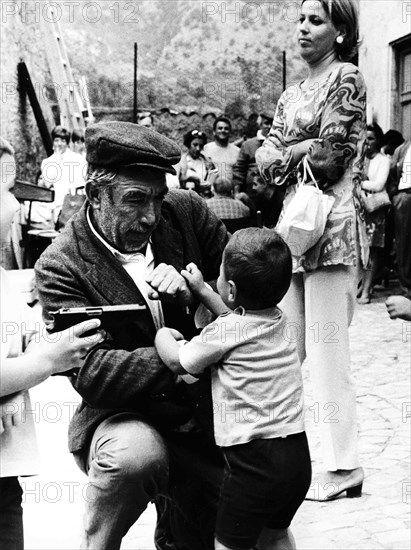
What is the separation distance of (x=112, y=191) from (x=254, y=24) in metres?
20.7

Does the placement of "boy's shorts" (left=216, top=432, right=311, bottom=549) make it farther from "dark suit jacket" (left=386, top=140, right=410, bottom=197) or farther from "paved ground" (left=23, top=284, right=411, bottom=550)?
"dark suit jacket" (left=386, top=140, right=410, bottom=197)

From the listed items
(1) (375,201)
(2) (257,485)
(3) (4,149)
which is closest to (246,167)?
(1) (375,201)

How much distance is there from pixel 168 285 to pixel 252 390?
396 millimetres

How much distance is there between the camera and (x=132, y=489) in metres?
3.02

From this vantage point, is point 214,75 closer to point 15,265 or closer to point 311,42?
point 15,265

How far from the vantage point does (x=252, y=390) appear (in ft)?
9.40

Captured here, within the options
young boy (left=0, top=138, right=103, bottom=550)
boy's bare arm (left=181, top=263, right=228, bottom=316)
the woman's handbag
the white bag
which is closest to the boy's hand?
boy's bare arm (left=181, top=263, right=228, bottom=316)

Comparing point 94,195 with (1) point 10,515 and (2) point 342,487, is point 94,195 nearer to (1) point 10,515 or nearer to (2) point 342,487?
(1) point 10,515

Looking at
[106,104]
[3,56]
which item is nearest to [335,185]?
[3,56]

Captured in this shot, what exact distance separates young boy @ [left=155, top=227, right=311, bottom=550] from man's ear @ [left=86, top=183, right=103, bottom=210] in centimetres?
54

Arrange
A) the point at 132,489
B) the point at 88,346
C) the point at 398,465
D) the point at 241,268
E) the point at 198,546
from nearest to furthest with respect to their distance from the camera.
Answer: the point at 88,346 < the point at 241,268 < the point at 132,489 < the point at 198,546 < the point at 398,465

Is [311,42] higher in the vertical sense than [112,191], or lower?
higher

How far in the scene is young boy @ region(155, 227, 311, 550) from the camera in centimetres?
285

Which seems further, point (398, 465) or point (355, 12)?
point (398, 465)
